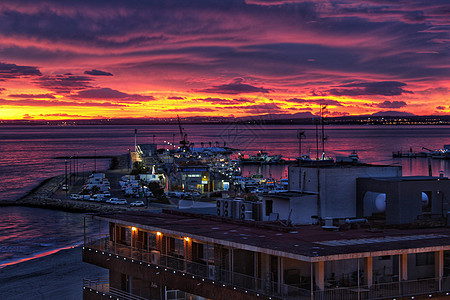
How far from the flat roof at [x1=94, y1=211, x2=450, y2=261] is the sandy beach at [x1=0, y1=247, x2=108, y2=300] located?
1434 cm

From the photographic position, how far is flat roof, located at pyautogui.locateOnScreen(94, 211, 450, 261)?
15.5 m

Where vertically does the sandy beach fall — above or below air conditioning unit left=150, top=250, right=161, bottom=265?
below

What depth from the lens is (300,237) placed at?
711 inches

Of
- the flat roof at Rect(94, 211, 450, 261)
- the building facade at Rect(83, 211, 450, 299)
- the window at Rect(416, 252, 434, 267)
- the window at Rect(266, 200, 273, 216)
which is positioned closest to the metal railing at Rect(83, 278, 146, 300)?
the building facade at Rect(83, 211, 450, 299)

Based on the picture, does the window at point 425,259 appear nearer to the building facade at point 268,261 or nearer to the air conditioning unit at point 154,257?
the building facade at point 268,261

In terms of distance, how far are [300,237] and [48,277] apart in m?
24.5

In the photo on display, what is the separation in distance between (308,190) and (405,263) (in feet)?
22.0

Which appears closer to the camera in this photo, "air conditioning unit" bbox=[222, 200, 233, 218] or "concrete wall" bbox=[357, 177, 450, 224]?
"concrete wall" bbox=[357, 177, 450, 224]

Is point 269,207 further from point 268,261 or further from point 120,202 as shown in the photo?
point 120,202

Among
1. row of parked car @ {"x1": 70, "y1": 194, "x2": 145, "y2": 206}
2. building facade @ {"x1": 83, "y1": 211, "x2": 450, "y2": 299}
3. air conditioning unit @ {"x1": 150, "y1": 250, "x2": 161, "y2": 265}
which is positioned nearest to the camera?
building facade @ {"x1": 83, "y1": 211, "x2": 450, "y2": 299}

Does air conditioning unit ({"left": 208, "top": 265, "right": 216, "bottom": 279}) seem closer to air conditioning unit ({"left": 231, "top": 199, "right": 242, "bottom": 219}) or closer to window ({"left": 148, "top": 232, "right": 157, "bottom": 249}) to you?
window ({"left": 148, "top": 232, "right": 157, "bottom": 249})

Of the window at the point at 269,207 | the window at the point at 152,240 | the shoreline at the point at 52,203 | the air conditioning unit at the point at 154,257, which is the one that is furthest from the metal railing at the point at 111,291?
the shoreline at the point at 52,203

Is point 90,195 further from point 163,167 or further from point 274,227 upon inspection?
point 274,227

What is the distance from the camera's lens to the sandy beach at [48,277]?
3469 centimetres
